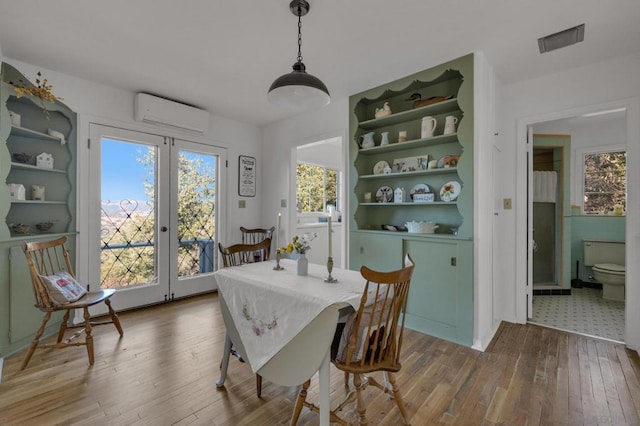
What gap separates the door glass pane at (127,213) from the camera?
3326 mm

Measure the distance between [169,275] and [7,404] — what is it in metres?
2.04

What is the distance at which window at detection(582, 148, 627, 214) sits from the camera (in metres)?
4.34

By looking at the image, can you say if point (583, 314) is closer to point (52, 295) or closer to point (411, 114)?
point (411, 114)

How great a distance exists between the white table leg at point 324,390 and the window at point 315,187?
154 inches

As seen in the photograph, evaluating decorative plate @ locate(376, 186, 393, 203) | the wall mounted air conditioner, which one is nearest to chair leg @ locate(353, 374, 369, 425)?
decorative plate @ locate(376, 186, 393, 203)

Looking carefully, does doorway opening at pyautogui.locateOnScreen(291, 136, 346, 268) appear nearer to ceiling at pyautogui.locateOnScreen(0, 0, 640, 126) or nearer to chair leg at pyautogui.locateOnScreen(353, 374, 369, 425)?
ceiling at pyautogui.locateOnScreen(0, 0, 640, 126)

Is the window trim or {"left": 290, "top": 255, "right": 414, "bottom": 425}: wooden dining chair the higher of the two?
the window trim

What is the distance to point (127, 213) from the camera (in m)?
3.48

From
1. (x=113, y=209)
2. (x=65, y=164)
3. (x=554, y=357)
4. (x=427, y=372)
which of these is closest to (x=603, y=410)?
(x=554, y=357)

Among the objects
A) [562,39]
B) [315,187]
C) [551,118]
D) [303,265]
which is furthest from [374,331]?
[315,187]

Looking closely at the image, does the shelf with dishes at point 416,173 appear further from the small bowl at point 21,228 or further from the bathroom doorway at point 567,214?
the small bowl at point 21,228

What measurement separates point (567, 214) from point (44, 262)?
617 cm

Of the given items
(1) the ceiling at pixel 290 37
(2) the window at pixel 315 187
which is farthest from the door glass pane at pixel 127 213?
(2) the window at pixel 315 187

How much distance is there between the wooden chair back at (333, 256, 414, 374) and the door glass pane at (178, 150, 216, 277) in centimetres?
315
